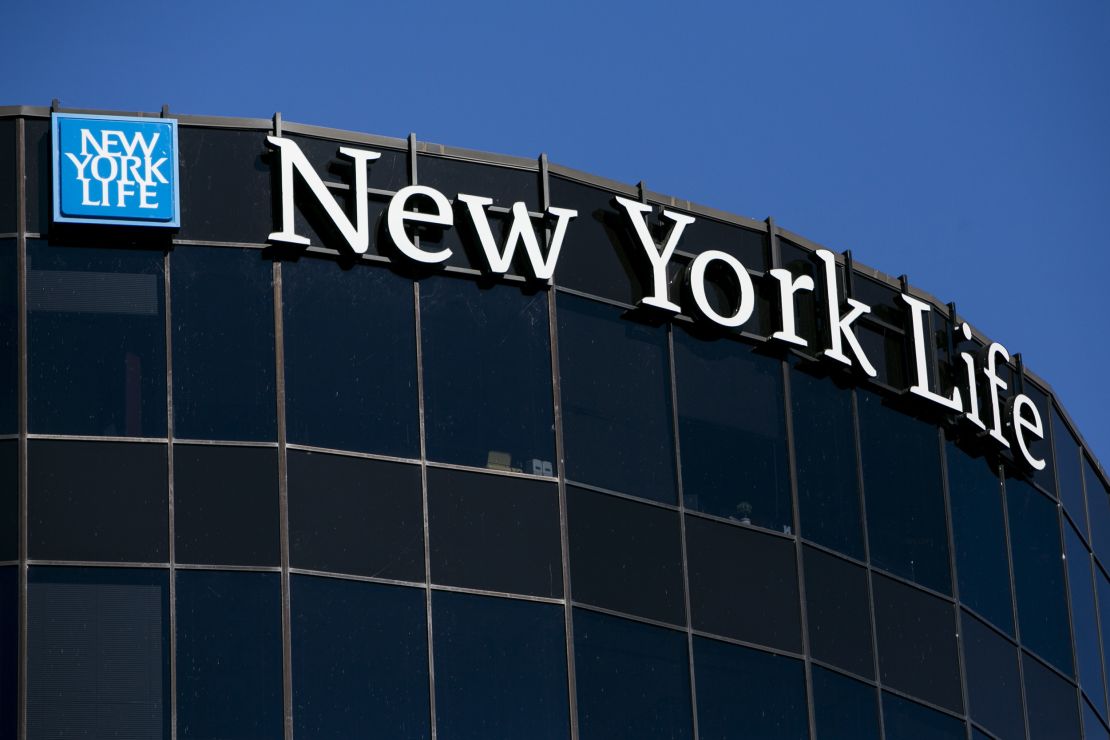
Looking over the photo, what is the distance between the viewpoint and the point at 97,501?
1266 inches

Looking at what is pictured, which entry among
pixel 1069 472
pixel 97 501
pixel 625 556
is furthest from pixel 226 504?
pixel 1069 472

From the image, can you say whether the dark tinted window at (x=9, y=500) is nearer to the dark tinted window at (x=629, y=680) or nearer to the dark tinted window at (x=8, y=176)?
the dark tinted window at (x=8, y=176)

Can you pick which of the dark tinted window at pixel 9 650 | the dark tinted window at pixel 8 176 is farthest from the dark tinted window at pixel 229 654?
the dark tinted window at pixel 8 176

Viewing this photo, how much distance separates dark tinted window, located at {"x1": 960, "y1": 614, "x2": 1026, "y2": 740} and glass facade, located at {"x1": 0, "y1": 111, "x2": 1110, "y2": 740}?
71cm

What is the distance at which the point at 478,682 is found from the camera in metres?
32.9

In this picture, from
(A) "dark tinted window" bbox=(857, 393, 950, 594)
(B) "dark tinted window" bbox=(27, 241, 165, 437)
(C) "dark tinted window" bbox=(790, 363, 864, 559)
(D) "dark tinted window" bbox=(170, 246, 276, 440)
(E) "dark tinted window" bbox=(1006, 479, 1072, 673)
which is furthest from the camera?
(E) "dark tinted window" bbox=(1006, 479, 1072, 673)

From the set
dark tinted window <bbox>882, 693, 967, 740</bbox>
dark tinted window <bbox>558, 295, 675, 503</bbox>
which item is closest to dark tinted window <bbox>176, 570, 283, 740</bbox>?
dark tinted window <bbox>558, 295, 675, 503</bbox>

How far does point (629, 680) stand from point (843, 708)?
13.2ft

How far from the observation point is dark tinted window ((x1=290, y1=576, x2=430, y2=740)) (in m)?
31.9

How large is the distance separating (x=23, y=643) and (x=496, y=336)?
7.74 m

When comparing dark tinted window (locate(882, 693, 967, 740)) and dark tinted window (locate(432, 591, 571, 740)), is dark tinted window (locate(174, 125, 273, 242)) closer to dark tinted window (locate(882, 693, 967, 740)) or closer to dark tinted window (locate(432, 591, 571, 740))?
dark tinted window (locate(432, 591, 571, 740))

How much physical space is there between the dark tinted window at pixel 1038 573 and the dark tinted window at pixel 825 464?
439 cm

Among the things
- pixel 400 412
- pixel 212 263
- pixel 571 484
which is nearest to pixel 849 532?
pixel 571 484

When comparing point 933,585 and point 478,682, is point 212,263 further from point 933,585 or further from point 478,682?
point 933,585
